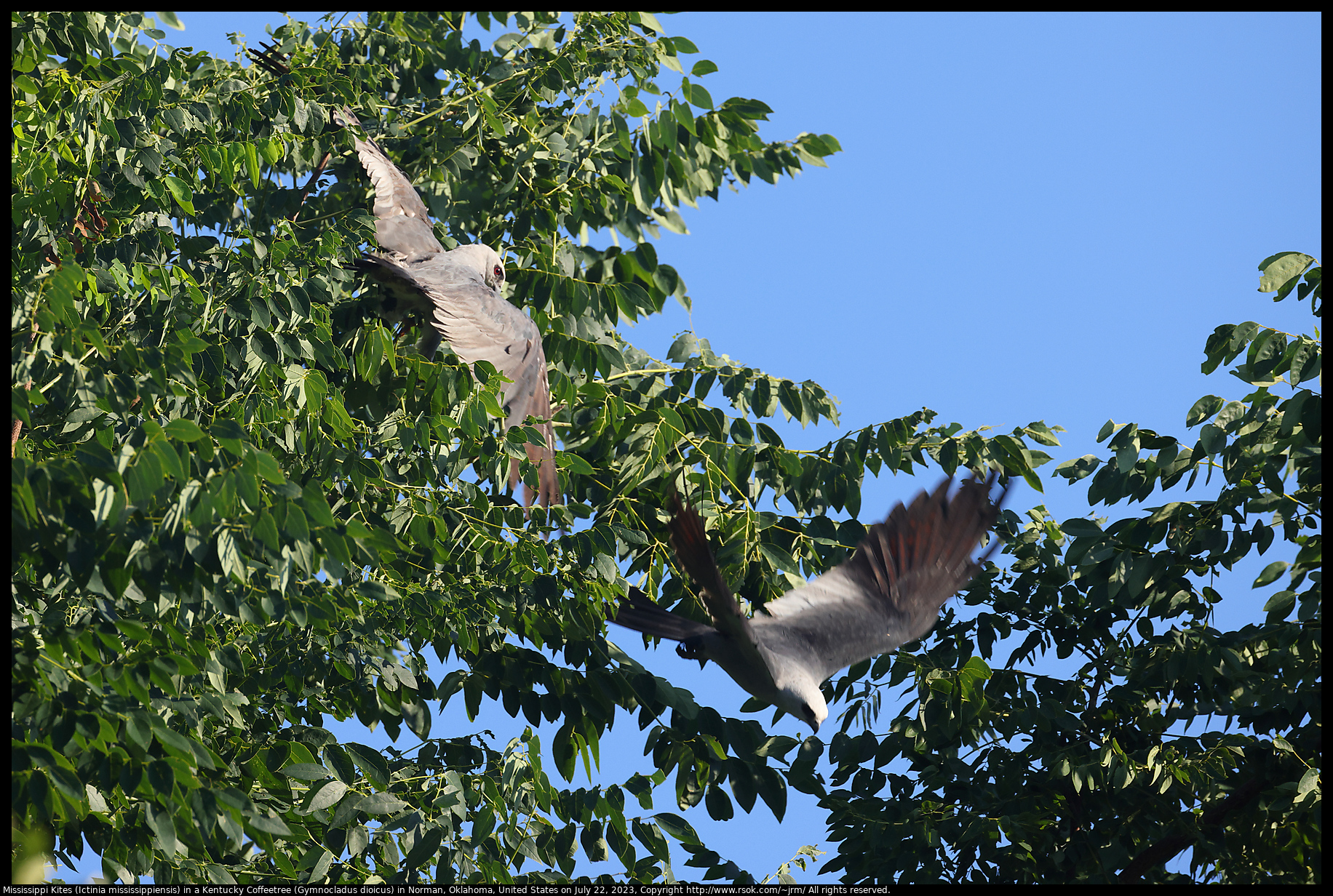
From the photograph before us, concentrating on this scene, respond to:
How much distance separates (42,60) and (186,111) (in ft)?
2.34

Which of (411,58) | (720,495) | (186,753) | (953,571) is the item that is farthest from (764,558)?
(411,58)

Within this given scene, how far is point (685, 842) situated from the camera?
4199 millimetres

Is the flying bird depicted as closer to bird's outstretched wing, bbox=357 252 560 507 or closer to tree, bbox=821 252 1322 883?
bird's outstretched wing, bbox=357 252 560 507

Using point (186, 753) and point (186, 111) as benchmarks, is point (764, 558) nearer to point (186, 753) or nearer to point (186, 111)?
point (186, 753)

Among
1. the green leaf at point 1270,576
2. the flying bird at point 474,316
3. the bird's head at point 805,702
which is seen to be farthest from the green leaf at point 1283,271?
the flying bird at point 474,316

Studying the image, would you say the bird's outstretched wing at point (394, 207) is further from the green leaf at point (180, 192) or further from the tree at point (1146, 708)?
the tree at point (1146, 708)

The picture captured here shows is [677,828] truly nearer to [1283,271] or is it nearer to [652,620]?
[652,620]

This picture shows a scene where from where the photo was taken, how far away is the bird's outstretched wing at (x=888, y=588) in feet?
15.6

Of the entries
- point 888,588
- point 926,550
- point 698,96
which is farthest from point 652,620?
point 698,96

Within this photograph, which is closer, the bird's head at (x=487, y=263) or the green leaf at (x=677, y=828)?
the green leaf at (x=677, y=828)

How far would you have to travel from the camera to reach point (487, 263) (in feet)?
17.6

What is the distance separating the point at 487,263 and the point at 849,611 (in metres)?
2.25

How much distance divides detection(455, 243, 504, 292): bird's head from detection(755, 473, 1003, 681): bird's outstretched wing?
1929 millimetres

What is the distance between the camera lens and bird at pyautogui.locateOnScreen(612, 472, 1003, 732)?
4.42 meters
